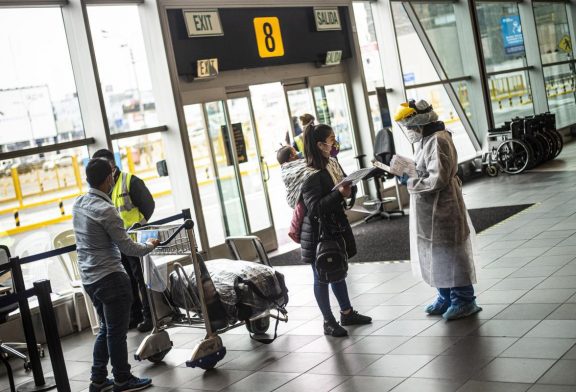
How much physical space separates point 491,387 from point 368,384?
2.33 ft

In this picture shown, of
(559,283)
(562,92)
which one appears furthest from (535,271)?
(562,92)

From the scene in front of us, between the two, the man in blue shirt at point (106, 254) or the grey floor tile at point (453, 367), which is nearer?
the grey floor tile at point (453, 367)

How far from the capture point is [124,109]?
8195 mm

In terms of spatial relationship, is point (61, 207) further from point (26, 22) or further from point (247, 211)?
point (247, 211)

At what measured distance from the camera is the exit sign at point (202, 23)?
29.0ft

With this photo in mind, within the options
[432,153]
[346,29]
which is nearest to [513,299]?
[432,153]

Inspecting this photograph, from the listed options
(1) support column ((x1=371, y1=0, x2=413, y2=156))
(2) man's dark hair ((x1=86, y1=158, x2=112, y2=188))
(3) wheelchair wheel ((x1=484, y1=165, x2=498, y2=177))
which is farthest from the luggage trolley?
(3) wheelchair wheel ((x1=484, y1=165, x2=498, y2=177))

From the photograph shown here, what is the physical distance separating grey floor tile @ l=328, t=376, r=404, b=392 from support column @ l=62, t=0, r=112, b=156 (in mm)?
4241

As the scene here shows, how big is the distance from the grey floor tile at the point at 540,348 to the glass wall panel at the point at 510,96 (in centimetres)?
1100

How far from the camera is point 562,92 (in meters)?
18.0

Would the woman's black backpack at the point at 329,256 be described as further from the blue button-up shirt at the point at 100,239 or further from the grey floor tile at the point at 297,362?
the blue button-up shirt at the point at 100,239

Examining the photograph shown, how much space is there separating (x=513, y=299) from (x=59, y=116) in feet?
15.3

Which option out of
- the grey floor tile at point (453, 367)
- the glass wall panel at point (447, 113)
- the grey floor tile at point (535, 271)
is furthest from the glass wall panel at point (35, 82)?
the glass wall panel at point (447, 113)

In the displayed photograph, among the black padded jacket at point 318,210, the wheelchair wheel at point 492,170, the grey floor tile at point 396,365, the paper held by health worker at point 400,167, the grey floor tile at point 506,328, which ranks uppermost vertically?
the paper held by health worker at point 400,167
